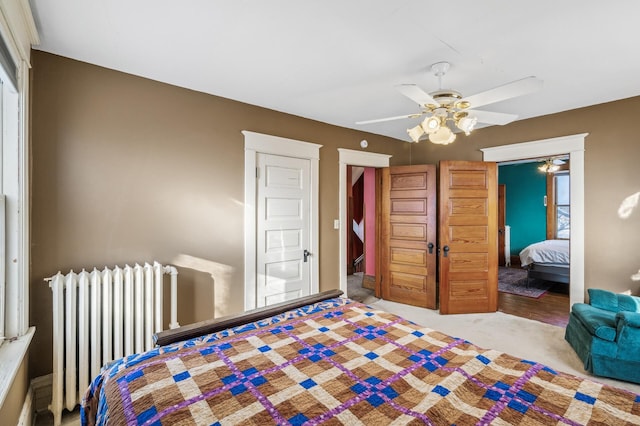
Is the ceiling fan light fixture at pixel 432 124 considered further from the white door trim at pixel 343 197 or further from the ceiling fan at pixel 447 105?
the white door trim at pixel 343 197

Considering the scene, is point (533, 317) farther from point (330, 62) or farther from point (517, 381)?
point (330, 62)

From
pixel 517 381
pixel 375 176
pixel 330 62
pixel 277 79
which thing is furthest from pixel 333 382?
pixel 375 176

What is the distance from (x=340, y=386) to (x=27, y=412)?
2144 mm

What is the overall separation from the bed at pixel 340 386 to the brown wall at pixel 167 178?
50.4 inches

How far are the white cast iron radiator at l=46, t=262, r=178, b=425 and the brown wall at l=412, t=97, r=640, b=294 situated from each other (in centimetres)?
440

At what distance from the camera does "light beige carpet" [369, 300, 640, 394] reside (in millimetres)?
2672

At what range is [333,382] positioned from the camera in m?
1.18

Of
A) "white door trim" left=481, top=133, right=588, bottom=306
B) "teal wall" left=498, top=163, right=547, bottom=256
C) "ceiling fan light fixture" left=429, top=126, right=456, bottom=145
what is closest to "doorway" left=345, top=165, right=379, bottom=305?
"ceiling fan light fixture" left=429, top=126, right=456, bottom=145

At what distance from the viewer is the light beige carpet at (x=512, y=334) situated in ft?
8.77

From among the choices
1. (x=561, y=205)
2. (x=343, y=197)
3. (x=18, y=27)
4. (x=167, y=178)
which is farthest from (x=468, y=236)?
(x=561, y=205)

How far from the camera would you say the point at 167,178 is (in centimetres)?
264

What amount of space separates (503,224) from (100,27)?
8.29 m

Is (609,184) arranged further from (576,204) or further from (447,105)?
(447,105)

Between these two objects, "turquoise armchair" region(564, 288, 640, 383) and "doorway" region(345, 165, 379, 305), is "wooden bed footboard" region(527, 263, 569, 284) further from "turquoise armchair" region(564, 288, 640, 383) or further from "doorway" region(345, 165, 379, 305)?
"doorway" region(345, 165, 379, 305)
